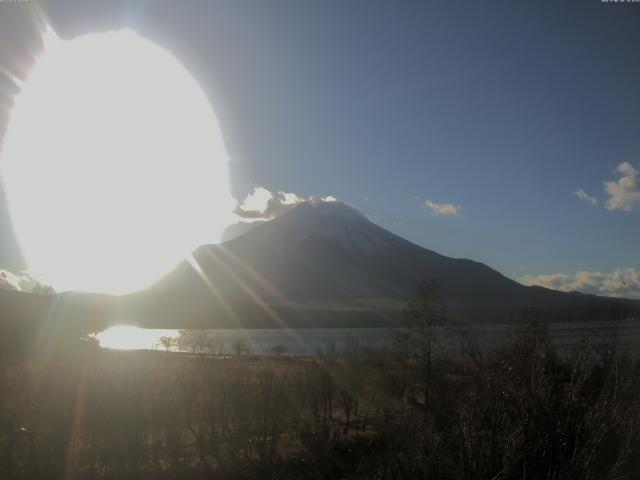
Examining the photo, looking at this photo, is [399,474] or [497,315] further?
[497,315]

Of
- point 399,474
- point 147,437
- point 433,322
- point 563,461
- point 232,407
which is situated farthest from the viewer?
point 433,322

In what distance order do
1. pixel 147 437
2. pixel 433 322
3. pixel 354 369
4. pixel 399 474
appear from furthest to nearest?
pixel 433 322 → pixel 354 369 → pixel 147 437 → pixel 399 474

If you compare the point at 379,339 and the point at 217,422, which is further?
the point at 379,339

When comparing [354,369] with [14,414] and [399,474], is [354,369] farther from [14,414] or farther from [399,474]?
[399,474]

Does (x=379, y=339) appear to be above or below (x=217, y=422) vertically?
below

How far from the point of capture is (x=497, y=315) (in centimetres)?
12288

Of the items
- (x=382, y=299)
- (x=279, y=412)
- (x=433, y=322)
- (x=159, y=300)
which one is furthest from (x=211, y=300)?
(x=279, y=412)

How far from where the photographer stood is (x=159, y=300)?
499ft

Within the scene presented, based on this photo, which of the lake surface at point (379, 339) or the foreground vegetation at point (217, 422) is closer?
the foreground vegetation at point (217, 422)

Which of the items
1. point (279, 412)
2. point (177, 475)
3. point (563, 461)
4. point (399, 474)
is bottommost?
point (177, 475)

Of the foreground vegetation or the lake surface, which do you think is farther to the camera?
the lake surface

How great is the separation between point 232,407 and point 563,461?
923 cm

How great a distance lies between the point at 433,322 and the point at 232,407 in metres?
14.9

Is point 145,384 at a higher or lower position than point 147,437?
higher
